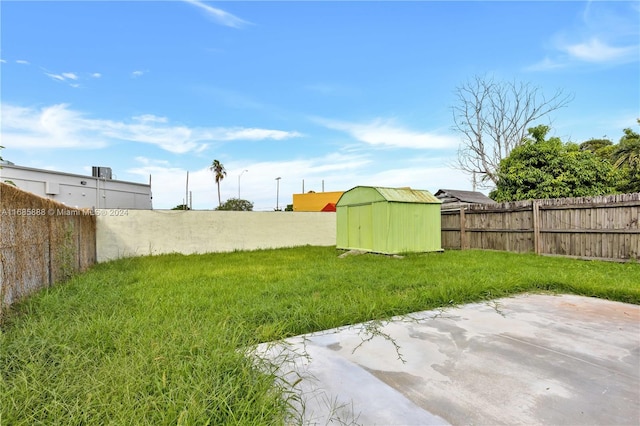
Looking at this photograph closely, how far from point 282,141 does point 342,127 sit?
3223 mm

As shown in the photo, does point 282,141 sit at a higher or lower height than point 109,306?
higher

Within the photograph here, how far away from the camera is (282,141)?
14.0 metres

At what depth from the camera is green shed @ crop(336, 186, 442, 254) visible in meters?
8.36

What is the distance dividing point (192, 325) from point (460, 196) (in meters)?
17.7

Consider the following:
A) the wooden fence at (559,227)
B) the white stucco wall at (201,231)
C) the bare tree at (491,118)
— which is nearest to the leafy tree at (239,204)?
the white stucco wall at (201,231)

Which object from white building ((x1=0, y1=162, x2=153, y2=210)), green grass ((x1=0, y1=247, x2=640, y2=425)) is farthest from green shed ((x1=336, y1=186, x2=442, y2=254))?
white building ((x1=0, y1=162, x2=153, y2=210))

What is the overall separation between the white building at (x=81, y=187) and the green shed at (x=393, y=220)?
9.06m

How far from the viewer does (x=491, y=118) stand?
55.4 ft

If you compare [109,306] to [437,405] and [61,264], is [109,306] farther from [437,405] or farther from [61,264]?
[437,405]

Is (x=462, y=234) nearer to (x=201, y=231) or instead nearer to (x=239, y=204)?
(x=201, y=231)

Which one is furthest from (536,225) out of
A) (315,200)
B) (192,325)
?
(315,200)

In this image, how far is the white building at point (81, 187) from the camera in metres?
10.1

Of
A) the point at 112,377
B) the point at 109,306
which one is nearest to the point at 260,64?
the point at 109,306

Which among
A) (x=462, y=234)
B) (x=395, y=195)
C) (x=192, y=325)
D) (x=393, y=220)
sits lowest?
(x=192, y=325)
